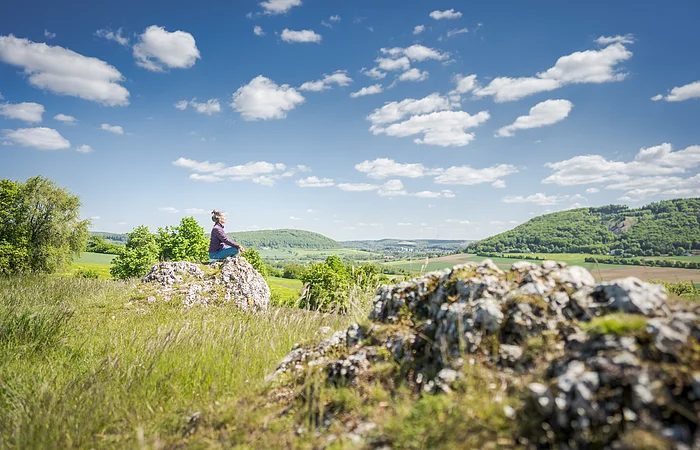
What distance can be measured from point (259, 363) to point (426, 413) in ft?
11.1

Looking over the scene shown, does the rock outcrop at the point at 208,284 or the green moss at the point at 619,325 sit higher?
the green moss at the point at 619,325

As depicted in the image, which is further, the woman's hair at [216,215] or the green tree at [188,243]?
the green tree at [188,243]

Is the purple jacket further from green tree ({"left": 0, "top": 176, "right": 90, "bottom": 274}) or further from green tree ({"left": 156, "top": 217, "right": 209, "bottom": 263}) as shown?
green tree ({"left": 0, "top": 176, "right": 90, "bottom": 274})

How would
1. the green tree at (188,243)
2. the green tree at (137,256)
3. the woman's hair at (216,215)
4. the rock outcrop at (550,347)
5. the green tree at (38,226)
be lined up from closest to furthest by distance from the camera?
the rock outcrop at (550,347) < the woman's hair at (216,215) < the green tree at (188,243) < the green tree at (38,226) < the green tree at (137,256)

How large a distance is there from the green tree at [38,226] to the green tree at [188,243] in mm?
12165

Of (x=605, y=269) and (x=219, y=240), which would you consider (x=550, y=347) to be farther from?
(x=219, y=240)

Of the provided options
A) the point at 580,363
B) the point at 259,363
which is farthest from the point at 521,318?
the point at 259,363

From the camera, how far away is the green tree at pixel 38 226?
2681 cm

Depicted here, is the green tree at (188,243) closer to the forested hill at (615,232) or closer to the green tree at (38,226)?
the green tree at (38,226)

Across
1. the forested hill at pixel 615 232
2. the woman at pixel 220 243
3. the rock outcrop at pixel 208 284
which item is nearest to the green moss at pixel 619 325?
the rock outcrop at pixel 208 284

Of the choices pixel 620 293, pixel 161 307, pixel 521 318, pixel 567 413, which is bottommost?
pixel 161 307

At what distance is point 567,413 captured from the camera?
7.16 feet

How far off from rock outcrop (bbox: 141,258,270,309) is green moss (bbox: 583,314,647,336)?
435 inches

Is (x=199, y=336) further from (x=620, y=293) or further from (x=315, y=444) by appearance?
(x=620, y=293)
